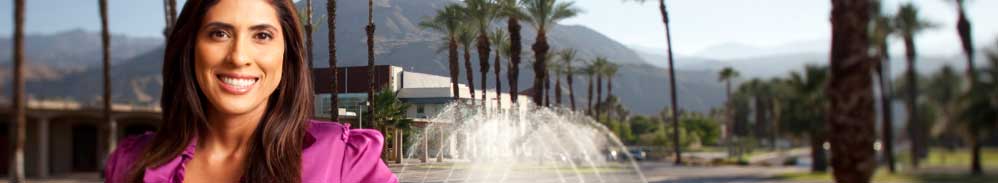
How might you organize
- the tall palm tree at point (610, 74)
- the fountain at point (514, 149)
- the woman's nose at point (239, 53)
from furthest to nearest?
the tall palm tree at point (610, 74), the fountain at point (514, 149), the woman's nose at point (239, 53)

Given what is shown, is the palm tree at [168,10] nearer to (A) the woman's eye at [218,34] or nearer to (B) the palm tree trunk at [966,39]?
(B) the palm tree trunk at [966,39]

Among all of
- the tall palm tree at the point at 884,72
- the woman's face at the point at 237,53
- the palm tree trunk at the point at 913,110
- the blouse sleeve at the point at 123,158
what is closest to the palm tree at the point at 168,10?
the tall palm tree at the point at 884,72

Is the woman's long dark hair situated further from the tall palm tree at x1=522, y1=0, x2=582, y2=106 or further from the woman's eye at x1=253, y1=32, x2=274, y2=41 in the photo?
the tall palm tree at x1=522, y1=0, x2=582, y2=106

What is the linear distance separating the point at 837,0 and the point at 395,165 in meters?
4.85

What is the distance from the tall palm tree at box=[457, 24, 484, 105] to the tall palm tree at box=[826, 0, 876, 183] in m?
3.80

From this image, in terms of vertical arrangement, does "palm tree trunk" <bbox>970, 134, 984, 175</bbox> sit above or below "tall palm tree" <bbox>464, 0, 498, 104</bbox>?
below

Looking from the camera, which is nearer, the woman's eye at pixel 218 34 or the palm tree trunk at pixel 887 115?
the woman's eye at pixel 218 34

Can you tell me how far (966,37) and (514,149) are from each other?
412 centimetres

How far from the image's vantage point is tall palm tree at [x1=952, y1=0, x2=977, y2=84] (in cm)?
508

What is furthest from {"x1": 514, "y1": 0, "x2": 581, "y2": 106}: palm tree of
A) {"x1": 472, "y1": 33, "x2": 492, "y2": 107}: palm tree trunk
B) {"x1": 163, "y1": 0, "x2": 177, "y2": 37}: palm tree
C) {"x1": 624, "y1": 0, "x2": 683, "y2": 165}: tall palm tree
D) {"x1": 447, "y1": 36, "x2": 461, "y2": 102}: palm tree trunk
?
{"x1": 163, "y1": 0, "x2": 177, "y2": 37}: palm tree

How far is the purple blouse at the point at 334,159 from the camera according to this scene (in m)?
1.80

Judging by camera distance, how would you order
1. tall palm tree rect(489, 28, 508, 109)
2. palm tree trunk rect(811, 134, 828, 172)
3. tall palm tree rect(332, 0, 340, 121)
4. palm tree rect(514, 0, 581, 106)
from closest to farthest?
tall palm tree rect(332, 0, 340, 121)
tall palm tree rect(489, 28, 508, 109)
palm tree rect(514, 0, 581, 106)
palm tree trunk rect(811, 134, 828, 172)

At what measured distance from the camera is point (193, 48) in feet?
6.05

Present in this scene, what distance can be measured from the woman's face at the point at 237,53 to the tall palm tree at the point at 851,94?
669 cm
